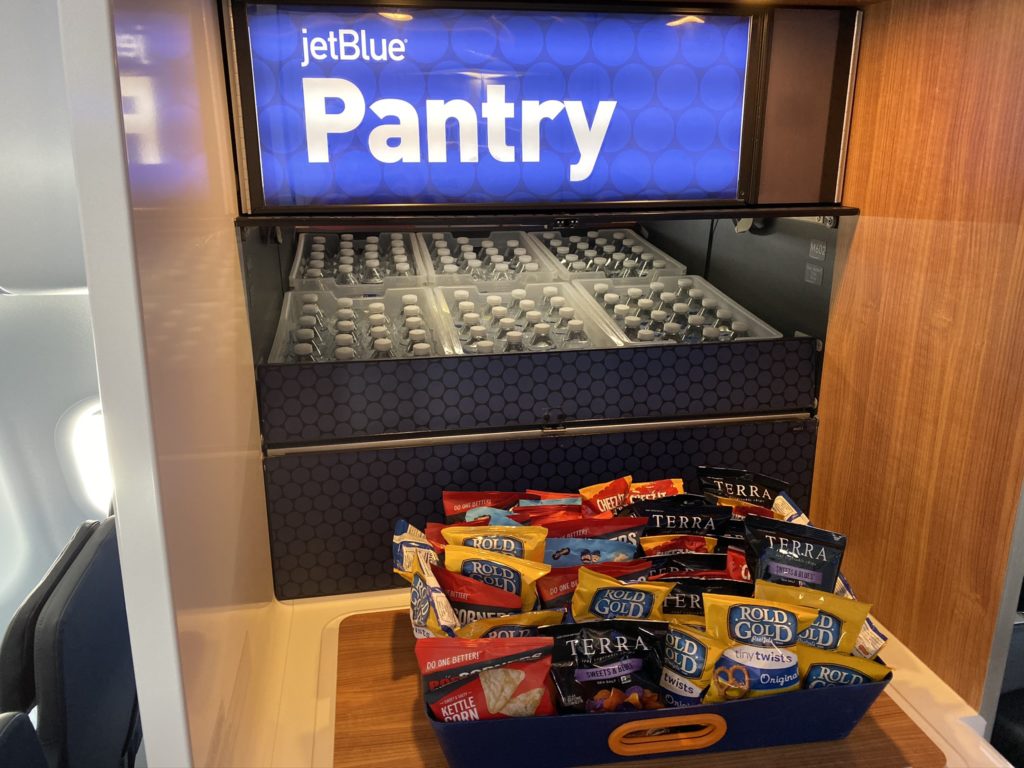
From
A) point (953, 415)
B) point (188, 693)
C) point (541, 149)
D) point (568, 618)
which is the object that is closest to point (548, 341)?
point (541, 149)

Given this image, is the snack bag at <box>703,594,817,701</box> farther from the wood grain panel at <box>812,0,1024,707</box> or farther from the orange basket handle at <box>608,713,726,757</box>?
the wood grain panel at <box>812,0,1024,707</box>

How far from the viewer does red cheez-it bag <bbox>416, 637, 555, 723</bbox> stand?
893 millimetres

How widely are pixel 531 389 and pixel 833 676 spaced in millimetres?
→ 586

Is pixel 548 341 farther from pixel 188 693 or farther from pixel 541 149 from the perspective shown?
pixel 188 693

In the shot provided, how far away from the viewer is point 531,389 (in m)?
1.28

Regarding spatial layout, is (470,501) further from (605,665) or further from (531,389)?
(605,665)

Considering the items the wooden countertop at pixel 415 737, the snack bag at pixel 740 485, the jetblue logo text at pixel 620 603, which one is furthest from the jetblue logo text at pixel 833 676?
the snack bag at pixel 740 485

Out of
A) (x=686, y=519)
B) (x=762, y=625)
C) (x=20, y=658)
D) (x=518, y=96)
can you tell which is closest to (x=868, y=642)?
(x=762, y=625)

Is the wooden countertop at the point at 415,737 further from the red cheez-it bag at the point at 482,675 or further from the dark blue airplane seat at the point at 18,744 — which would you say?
the dark blue airplane seat at the point at 18,744

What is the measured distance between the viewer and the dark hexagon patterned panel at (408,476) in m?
1.25

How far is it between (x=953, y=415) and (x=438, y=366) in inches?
28.7

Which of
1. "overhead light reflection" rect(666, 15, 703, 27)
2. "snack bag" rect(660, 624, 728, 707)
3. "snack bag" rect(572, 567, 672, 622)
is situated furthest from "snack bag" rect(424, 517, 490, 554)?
"overhead light reflection" rect(666, 15, 703, 27)

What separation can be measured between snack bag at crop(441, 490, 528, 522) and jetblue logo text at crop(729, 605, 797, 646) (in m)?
0.41

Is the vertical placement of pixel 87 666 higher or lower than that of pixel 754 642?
lower
